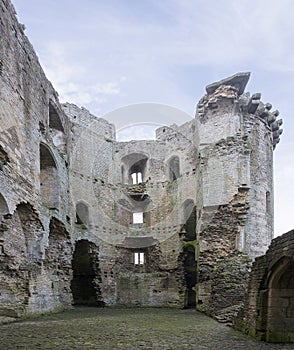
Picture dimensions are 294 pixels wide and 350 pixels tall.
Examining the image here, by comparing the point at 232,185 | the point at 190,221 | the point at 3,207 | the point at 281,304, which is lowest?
the point at 281,304

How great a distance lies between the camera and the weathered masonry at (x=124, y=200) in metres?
12.0

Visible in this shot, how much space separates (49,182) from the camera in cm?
1620

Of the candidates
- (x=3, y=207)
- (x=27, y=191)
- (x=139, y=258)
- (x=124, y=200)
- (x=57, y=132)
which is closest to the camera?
(x=3, y=207)

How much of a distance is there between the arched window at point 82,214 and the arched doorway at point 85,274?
1082mm

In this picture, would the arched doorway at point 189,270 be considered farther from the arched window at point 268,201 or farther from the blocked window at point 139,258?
the arched window at point 268,201

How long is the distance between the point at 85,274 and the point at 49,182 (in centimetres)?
655

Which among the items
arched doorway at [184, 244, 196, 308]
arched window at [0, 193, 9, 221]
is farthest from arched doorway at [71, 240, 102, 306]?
arched window at [0, 193, 9, 221]

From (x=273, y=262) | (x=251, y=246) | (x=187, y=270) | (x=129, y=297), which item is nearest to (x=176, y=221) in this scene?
(x=187, y=270)

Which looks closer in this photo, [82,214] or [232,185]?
[232,185]

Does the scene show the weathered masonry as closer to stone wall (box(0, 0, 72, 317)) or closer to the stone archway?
stone wall (box(0, 0, 72, 317))

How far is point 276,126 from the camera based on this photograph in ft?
63.7

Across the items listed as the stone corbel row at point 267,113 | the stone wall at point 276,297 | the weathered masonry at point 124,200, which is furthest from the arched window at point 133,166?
the stone wall at point 276,297

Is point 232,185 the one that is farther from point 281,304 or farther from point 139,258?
point 281,304

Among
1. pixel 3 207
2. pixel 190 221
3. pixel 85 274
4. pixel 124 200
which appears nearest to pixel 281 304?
pixel 3 207
